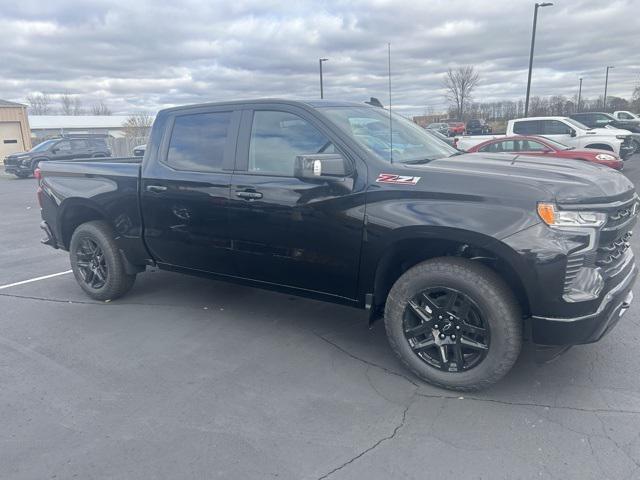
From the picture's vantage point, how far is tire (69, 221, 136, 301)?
5.15 metres

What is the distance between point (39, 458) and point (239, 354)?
1.57m

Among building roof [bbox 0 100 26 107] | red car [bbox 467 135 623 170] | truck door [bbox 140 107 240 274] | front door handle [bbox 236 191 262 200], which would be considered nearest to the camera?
front door handle [bbox 236 191 262 200]

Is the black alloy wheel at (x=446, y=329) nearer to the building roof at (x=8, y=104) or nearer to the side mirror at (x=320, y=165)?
the side mirror at (x=320, y=165)

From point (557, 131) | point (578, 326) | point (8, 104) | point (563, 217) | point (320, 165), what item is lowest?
point (578, 326)

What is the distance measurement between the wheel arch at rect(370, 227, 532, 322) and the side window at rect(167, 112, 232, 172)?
1.67m

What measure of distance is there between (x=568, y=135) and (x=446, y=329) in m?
14.6

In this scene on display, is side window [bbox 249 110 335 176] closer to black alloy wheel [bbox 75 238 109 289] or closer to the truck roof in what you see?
the truck roof

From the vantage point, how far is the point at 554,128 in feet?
52.6

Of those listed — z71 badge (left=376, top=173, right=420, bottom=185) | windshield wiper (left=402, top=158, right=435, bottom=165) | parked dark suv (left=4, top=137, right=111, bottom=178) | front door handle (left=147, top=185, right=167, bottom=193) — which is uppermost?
windshield wiper (left=402, top=158, right=435, bottom=165)

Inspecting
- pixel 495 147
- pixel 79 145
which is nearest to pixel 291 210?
pixel 495 147

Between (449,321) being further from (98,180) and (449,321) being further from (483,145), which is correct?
(483,145)

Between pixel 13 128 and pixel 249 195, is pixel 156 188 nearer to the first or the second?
pixel 249 195

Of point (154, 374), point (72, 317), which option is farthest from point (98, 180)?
point (154, 374)

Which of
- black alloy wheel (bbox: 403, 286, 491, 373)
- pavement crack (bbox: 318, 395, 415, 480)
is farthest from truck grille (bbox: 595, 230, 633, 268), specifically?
pavement crack (bbox: 318, 395, 415, 480)
